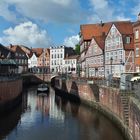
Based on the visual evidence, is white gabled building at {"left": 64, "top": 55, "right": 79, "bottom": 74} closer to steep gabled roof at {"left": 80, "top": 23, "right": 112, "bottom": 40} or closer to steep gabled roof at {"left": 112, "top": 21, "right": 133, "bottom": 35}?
steep gabled roof at {"left": 80, "top": 23, "right": 112, "bottom": 40}

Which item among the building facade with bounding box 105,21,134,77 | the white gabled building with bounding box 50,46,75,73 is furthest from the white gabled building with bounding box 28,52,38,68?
the building facade with bounding box 105,21,134,77

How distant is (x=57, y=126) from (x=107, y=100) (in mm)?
7366

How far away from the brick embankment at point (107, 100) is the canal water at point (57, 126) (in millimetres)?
771

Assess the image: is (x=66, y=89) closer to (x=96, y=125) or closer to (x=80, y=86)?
(x=80, y=86)

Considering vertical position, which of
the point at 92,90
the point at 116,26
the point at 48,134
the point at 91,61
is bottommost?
the point at 48,134

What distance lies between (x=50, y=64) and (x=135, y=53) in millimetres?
73261

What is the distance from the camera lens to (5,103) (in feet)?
127

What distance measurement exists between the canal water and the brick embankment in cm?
77

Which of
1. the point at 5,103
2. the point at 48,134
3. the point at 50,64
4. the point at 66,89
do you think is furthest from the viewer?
the point at 50,64

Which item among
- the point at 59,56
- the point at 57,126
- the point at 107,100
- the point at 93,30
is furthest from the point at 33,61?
the point at 57,126

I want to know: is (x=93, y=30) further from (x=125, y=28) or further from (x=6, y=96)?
(x=6, y=96)

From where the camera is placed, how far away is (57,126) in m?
32.4

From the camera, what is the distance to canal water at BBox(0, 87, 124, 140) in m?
27.9

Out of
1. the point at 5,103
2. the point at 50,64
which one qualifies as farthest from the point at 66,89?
the point at 50,64
